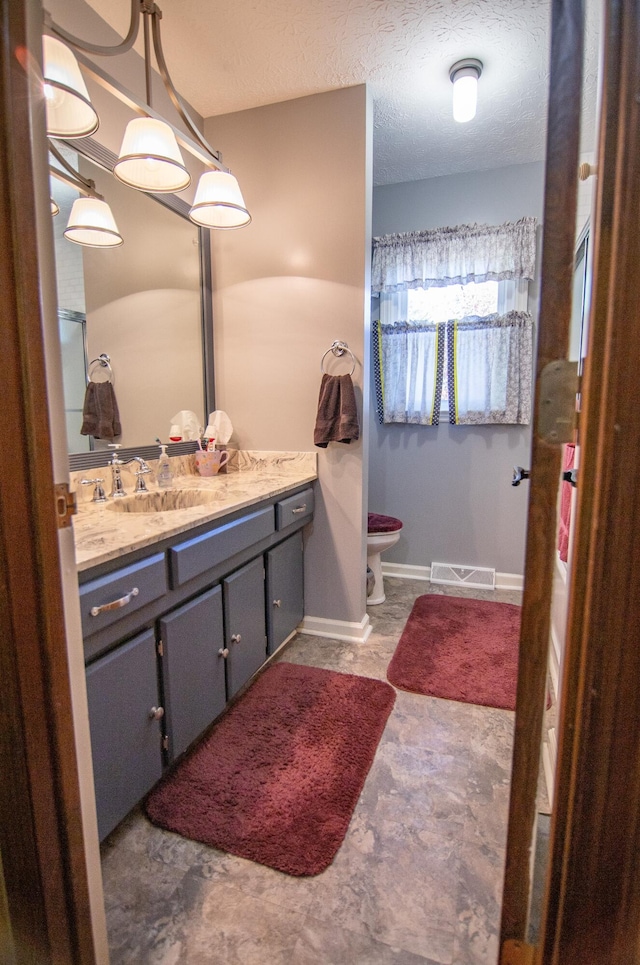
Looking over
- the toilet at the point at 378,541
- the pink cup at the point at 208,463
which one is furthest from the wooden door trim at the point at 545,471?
the toilet at the point at 378,541

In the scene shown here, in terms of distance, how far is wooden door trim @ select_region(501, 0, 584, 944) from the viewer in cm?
52

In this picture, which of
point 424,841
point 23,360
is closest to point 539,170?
point 23,360

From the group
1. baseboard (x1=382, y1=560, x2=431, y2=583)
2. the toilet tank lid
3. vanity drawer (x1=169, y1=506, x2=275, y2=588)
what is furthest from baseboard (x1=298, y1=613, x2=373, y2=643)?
baseboard (x1=382, y1=560, x2=431, y2=583)

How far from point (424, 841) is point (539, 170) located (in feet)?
11.2

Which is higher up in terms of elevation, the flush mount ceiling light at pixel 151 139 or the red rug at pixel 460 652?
the flush mount ceiling light at pixel 151 139

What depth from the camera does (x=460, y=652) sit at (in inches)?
89.9

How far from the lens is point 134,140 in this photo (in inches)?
60.0

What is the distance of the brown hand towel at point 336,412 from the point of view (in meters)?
2.16

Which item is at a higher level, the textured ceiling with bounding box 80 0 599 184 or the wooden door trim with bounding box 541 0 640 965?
the textured ceiling with bounding box 80 0 599 184

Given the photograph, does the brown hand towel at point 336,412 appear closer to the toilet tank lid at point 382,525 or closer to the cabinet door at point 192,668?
the toilet tank lid at point 382,525

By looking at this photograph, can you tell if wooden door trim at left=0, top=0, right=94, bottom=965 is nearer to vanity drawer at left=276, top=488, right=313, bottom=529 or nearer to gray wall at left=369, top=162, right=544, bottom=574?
vanity drawer at left=276, top=488, right=313, bottom=529

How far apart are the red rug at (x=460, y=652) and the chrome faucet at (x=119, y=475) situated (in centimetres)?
138

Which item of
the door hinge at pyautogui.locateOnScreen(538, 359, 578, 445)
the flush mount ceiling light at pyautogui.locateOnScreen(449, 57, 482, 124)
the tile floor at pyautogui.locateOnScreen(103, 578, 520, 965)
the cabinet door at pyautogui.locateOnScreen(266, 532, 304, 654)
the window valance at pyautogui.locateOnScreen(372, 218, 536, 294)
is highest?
the flush mount ceiling light at pyautogui.locateOnScreen(449, 57, 482, 124)

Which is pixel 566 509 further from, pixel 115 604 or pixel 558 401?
pixel 115 604
